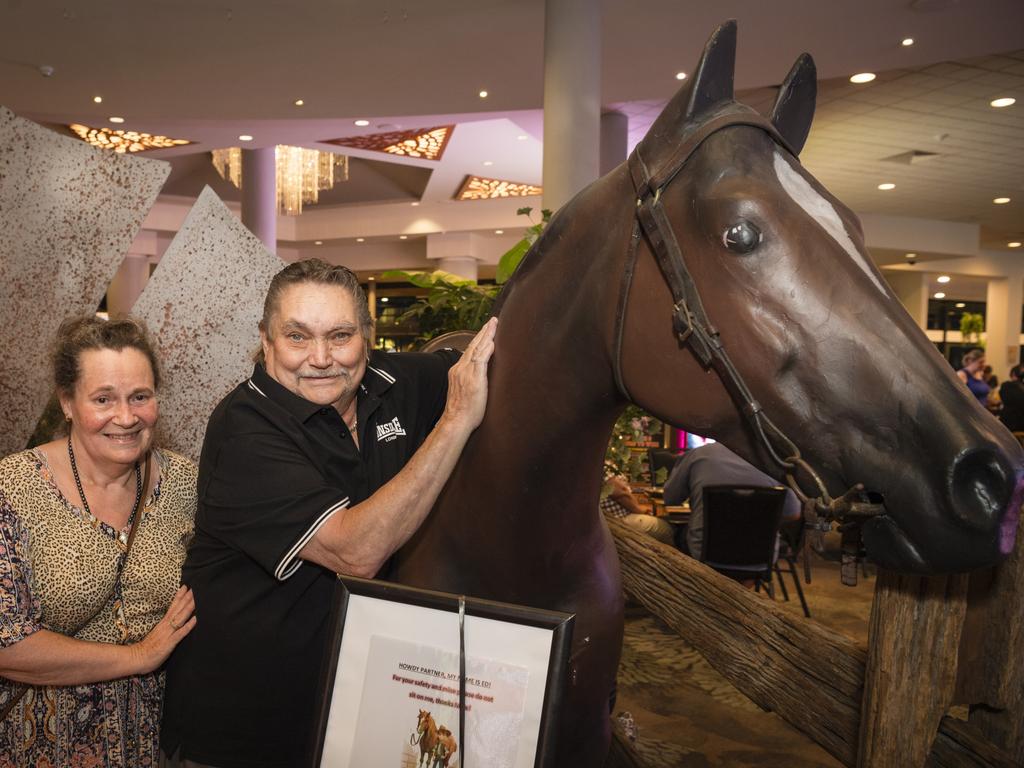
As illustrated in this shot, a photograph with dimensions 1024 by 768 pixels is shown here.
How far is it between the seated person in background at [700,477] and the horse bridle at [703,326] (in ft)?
11.3

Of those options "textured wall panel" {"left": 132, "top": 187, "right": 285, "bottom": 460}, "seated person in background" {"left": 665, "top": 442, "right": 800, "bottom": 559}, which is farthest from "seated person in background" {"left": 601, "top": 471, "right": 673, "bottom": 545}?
"textured wall panel" {"left": 132, "top": 187, "right": 285, "bottom": 460}

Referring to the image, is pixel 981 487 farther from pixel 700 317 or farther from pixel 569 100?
pixel 569 100

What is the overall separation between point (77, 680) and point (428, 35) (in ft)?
16.4

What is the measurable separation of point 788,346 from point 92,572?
134 centimetres

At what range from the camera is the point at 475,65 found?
594 cm

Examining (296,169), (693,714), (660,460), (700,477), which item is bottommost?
(693,714)

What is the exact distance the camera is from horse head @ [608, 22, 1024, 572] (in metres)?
0.71

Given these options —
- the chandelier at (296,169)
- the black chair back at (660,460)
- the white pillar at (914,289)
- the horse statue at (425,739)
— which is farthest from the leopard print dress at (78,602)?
the white pillar at (914,289)

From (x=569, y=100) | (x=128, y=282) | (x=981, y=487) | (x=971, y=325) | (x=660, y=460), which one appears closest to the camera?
(x=981, y=487)

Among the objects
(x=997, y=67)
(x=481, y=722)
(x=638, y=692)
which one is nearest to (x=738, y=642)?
(x=481, y=722)

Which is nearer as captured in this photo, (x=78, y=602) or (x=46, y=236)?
(x=78, y=602)

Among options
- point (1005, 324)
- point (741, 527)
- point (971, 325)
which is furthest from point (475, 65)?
point (971, 325)

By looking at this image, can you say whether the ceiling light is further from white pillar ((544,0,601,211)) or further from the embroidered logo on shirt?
the embroidered logo on shirt

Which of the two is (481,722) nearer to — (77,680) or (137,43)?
(77,680)
